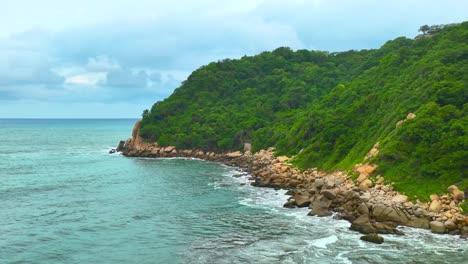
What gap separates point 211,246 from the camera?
1480 inches

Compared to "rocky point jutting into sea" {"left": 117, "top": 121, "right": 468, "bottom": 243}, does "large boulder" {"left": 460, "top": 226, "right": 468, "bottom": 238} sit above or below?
below

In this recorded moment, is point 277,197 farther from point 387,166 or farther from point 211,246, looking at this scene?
point 211,246

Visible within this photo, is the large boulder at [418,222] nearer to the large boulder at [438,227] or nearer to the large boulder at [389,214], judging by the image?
the large boulder at [389,214]

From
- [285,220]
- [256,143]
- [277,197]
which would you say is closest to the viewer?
[285,220]

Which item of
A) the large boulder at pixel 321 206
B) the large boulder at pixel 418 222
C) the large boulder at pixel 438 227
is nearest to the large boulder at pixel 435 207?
the large boulder at pixel 418 222

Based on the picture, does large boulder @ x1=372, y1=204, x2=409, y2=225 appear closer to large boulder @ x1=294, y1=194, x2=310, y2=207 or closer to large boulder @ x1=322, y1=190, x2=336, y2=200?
large boulder @ x1=322, y1=190, x2=336, y2=200

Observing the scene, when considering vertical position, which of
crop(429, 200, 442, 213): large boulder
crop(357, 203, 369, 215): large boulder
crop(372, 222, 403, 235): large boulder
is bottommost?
crop(372, 222, 403, 235): large boulder

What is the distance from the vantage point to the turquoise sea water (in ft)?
115

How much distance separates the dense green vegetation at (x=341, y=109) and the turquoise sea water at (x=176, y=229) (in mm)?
12685

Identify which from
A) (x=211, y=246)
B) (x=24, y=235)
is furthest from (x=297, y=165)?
(x=24, y=235)

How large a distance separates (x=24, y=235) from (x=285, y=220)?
2553 centimetres

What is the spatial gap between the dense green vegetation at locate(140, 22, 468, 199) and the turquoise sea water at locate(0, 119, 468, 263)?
12685 millimetres

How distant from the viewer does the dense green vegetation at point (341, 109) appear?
52.2 m

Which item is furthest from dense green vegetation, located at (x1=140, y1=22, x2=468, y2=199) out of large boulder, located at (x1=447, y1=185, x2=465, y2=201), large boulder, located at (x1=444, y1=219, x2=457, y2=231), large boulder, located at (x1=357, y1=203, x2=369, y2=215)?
large boulder, located at (x1=357, y1=203, x2=369, y2=215)
